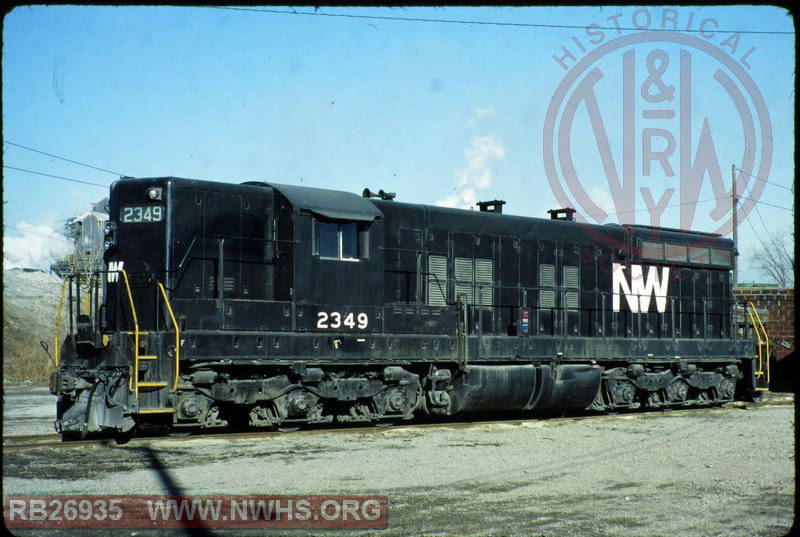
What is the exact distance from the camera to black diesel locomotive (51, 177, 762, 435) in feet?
40.3

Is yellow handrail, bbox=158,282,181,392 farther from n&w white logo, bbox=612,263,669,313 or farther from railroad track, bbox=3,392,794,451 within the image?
n&w white logo, bbox=612,263,669,313

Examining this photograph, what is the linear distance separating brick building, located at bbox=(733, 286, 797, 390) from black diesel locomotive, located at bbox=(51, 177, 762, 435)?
429 inches

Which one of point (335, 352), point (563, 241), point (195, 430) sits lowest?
point (195, 430)

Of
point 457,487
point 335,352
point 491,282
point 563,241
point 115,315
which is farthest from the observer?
point 563,241

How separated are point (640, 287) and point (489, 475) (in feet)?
34.9

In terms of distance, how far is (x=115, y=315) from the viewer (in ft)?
41.6

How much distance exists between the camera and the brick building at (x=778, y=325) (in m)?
27.8

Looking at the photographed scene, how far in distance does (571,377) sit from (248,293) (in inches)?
284

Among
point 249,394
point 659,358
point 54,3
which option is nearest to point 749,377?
point 659,358

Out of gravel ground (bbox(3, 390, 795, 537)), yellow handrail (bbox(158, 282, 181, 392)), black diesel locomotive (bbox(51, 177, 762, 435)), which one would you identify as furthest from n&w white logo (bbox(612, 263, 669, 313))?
yellow handrail (bbox(158, 282, 181, 392))

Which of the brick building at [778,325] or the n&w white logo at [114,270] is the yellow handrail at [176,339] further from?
the brick building at [778,325]

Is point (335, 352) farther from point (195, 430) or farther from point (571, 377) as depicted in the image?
point (571, 377)

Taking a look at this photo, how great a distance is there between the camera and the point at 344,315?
45.2 feet
